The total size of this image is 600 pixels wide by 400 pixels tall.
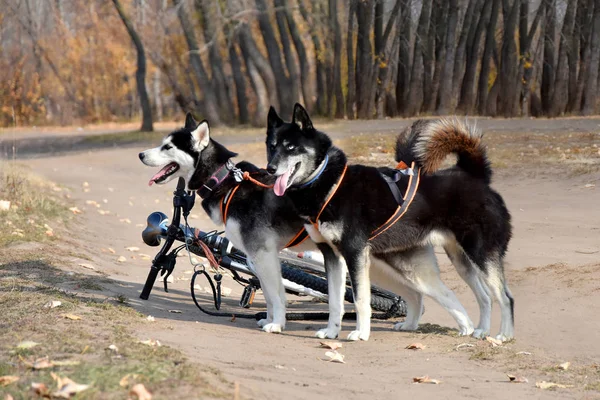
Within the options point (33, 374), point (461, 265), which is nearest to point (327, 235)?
point (461, 265)

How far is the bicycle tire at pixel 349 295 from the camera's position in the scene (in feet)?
24.9

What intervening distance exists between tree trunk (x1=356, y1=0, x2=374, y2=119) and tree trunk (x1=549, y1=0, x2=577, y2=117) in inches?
276

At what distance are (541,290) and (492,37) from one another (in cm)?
2527

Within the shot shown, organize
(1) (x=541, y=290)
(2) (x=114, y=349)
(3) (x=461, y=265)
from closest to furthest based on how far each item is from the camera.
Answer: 1. (2) (x=114, y=349)
2. (3) (x=461, y=265)
3. (1) (x=541, y=290)

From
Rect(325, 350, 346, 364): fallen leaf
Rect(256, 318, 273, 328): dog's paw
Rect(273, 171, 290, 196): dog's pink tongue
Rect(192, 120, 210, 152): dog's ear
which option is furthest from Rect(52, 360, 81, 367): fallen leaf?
Rect(192, 120, 210, 152): dog's ear

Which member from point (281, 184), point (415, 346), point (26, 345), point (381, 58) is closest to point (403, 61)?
point (381, 58)

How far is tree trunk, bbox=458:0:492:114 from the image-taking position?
32.7 meters

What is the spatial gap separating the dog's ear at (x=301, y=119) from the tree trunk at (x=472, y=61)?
89.2ft

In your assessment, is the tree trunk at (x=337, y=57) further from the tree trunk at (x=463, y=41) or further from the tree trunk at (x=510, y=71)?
the tree trunk at (x=510, y=71)

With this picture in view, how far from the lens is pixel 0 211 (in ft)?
38.2

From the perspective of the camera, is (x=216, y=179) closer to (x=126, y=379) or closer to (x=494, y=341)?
(x=494, y=341)

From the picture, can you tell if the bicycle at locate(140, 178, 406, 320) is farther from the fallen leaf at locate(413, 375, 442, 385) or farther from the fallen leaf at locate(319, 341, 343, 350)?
the fallen leaf at locate(413, 375, 442, 385)

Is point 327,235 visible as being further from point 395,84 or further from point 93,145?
point 395,84

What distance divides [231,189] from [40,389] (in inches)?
126
